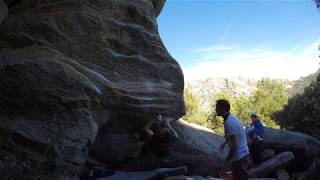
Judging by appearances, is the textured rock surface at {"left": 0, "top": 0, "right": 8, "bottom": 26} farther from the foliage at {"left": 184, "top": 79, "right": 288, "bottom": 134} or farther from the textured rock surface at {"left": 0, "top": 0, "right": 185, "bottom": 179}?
the foliage at {"left": 184, "top": 79, "right": 288, "bottom": 134}

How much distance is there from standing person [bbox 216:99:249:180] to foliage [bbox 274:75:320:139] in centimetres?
1652

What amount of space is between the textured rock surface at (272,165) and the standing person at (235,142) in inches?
322

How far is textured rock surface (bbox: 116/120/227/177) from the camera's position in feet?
51.0

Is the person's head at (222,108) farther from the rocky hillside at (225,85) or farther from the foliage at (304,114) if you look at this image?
the rocky hillside at (225,85)

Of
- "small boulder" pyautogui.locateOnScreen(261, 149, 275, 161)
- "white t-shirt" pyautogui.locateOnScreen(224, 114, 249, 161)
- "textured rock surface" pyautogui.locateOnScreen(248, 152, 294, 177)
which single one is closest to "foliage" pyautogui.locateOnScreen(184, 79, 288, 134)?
"small boulder" pyautogui.locateOnScreen(261, 149, 275, 161)

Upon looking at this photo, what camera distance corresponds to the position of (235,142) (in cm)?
874

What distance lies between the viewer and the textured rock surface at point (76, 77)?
11281 millimetres

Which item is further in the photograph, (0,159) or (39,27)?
(39,27)

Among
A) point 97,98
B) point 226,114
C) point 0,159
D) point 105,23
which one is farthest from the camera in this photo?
point 105,23

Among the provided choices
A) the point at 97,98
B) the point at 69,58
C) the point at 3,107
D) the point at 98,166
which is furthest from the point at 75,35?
the point at 98,166

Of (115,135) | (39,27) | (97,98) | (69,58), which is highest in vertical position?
(39,27)

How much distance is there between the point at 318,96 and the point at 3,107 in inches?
775

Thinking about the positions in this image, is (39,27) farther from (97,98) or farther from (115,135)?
(115,135)

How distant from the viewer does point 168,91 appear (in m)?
14.4
